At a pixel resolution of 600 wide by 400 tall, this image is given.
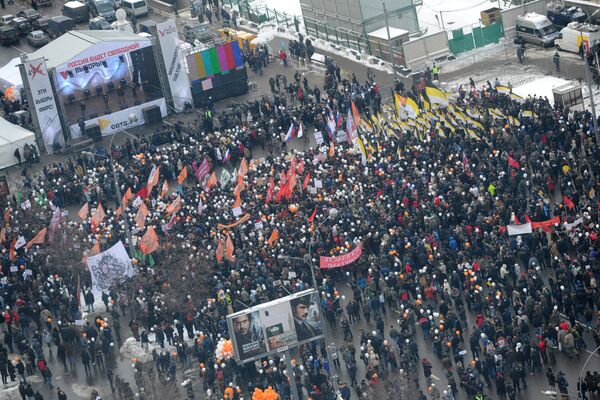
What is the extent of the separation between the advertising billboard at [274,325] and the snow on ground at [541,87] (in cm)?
2425

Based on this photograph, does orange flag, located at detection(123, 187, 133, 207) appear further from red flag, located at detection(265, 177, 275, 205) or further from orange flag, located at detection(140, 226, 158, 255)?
red flag, located at detection(265, 177, 275, 205)

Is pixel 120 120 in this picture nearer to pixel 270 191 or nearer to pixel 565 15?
pixel 270 191

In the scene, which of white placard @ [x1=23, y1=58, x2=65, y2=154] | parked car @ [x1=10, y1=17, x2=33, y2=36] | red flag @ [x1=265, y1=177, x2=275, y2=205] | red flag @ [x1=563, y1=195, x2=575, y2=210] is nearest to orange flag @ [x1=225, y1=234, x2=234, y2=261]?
red flag @ [x1=265, y1=177, x2=275, y2=205]

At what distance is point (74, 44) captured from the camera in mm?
71500

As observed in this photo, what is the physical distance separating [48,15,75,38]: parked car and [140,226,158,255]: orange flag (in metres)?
32.9

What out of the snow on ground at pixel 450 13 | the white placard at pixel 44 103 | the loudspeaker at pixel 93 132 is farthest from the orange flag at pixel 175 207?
the snow on ground at pixel 450 13

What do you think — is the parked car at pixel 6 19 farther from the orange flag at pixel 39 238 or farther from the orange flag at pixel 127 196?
the orange flag at pixel 39 238

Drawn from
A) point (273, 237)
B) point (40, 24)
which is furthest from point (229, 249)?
point (40, 24)

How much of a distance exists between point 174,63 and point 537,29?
17450 millimetres

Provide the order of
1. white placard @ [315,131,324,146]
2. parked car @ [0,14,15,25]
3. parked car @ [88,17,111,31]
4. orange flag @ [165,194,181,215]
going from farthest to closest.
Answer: parked car @ [0,14,15,25]
parked car @ [88,17,111,31]
white placard @ [315,131,324,146]
orange flag @ [165,194,181,215]

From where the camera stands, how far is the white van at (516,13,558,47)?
70.8 m

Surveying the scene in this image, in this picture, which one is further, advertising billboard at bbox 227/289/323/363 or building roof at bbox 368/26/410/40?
building roof at bbox 368/26/410/40

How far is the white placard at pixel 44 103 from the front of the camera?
69000 mm

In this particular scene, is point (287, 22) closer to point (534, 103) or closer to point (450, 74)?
point (450, 74)
